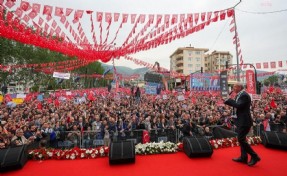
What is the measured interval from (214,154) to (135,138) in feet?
15.9

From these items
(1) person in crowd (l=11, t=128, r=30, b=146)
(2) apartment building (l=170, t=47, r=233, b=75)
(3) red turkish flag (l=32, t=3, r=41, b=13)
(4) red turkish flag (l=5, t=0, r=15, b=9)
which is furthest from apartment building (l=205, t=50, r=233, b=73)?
(1) person in crowd (l=11, t=128, r=30, b=146)

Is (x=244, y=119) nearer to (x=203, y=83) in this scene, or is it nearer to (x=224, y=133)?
(x=224, y=133)

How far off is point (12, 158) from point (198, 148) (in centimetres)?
513

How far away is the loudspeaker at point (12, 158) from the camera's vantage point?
538 cm

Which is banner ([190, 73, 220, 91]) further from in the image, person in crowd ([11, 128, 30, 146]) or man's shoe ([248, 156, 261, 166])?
man's shoe ([248, 156, 261, 166])

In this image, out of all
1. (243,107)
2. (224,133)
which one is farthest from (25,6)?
(224,133)

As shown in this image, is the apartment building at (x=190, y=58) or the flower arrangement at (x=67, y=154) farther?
the apartment building at (x=190, y=58)

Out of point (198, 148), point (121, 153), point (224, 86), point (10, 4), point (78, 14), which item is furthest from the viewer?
point (224, 86)

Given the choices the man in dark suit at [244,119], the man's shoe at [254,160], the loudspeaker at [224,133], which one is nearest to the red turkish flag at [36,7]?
the man in dark suit at [244,119]

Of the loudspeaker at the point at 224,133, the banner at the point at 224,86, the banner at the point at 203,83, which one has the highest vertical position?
the banner at the point at 203,83

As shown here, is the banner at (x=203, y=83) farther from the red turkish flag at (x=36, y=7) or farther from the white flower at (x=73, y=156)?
the white flower at (x=73, y=156)

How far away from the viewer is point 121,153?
229 inches

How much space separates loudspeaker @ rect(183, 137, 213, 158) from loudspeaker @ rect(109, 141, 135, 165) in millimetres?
1680

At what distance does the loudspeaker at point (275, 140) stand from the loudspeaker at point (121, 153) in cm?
453
